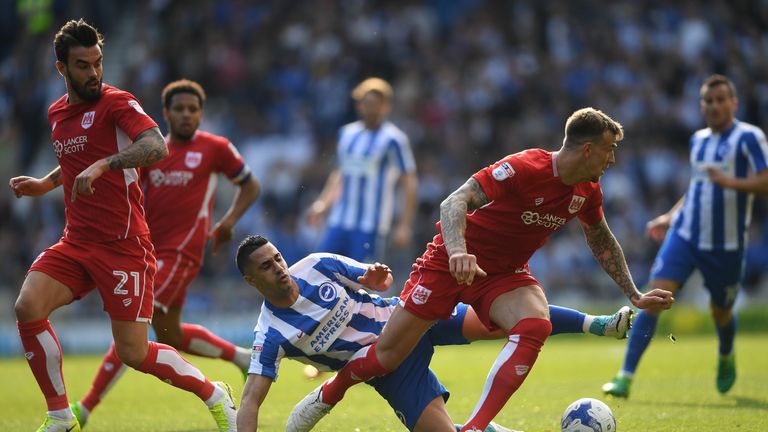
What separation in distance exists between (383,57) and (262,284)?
52.4 feet

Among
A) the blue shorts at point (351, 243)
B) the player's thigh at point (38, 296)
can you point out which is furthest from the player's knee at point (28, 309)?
the blue shorts at point (351, 243)

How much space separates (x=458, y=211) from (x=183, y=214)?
364 centimetres

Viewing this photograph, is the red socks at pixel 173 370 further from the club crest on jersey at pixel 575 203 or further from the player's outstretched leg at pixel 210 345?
the club crest on jersey at pixel 575 203

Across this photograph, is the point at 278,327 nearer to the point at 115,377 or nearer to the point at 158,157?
the point at 158,157

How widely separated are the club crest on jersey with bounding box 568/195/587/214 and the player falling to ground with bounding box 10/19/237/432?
103 inches

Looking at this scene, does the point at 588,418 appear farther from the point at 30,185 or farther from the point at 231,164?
the point at 231,164

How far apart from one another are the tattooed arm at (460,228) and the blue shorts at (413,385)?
925 mm

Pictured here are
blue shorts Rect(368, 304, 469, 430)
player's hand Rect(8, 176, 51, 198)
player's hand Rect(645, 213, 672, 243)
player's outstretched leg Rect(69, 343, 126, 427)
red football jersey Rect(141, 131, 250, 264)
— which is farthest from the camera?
player's hand Rect(645, 213, 672, 243)

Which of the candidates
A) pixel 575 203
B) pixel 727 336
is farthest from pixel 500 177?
pixel 727 336

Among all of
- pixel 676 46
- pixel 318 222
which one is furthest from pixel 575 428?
pixel 676 46

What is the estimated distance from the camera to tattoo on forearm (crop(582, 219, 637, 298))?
6879 mm

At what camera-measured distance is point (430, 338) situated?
6973 millimetres

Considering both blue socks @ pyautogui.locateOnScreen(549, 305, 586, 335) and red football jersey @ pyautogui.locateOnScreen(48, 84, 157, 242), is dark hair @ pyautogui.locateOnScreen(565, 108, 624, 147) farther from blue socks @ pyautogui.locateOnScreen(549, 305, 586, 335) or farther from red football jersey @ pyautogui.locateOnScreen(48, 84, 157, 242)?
red football jersey @ pyautogui.locateOnScreen(48, 84, 157, 242)

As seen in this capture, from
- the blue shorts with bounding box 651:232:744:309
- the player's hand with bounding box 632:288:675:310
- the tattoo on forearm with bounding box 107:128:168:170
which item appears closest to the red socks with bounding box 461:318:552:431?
the player's hand with bounding box 632:288:675:310
